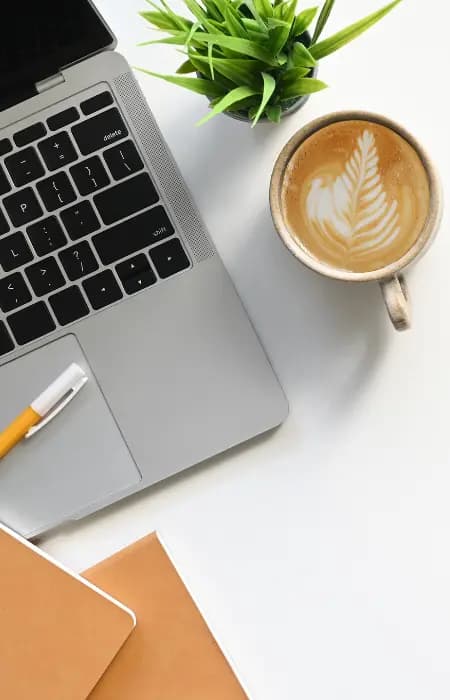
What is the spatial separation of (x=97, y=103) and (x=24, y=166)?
8 cm

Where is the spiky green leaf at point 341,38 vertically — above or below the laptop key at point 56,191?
below

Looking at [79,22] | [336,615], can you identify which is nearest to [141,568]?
[336,615]

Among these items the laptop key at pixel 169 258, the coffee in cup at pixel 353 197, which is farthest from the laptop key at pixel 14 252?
the coffee in cup at pixel 353 197

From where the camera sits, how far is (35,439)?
0.65m

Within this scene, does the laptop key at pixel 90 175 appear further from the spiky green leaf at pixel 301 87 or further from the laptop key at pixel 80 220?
the spiky green leaf at pixel 301 87

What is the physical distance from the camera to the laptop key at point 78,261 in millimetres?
636

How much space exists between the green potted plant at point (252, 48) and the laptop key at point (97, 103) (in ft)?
0.28

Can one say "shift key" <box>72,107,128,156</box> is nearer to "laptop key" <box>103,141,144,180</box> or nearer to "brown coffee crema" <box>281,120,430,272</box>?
"laptop key" <box>103,141,144,180</box>

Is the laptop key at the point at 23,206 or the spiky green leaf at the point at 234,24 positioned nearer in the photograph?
the spiky green leaf at the point at 234,24

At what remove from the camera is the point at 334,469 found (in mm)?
636

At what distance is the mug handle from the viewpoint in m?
0.54

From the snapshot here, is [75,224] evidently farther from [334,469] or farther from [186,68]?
[334,469]

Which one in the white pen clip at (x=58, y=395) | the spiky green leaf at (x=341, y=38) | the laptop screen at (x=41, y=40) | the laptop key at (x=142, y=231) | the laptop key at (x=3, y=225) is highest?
the laptop screen at (x=41, y=40)

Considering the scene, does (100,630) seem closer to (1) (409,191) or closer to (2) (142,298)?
(2) (142,298)
